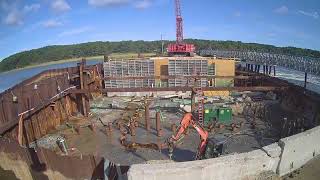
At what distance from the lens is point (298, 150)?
11461 mm

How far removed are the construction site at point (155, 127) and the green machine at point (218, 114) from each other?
0.08 metres

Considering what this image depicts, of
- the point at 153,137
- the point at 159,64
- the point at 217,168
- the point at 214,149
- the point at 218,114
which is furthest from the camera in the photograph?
the point at 159,64

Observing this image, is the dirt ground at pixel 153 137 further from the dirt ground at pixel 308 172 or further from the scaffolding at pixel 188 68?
the scaffolding at pixel 188 68

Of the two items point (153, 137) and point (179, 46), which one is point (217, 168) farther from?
point (179, 46)

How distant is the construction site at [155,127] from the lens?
10602mm

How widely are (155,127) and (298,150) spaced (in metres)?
12.8

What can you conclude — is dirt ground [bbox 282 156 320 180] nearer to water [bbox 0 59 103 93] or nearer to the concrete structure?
the concrete structure

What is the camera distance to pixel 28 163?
516 inches

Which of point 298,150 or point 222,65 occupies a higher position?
point 222,65

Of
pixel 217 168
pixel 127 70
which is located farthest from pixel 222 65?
pixel 217 168

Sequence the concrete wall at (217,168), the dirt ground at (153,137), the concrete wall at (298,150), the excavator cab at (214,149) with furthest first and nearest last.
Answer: the dirt ground at (153,137), the excavator cab at (214,149), the concrete wall at (298,150), the concrete wall at (217,168)

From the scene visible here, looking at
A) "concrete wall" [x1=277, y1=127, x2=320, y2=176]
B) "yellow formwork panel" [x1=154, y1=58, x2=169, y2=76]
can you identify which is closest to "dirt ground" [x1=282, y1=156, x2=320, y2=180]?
"concrete wall" [x1=277, y1=127, x2=320, y2=176]

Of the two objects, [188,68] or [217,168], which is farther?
[188,68]

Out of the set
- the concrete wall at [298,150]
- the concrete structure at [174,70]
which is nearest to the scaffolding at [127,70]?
the concrete structure at [174,70]
